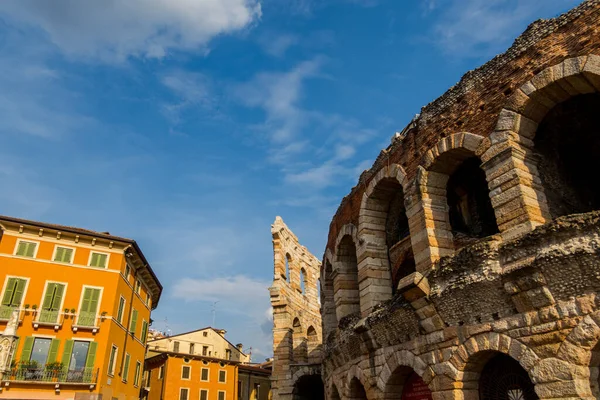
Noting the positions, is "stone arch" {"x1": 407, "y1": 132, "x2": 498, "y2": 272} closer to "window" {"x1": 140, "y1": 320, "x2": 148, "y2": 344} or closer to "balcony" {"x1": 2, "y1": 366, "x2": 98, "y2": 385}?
"balcony" {"x1": 2, "y1": 366, "x2": 98, "y2": 385}

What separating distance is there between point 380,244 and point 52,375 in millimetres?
14994

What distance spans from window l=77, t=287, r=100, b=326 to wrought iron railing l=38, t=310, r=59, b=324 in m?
0.92

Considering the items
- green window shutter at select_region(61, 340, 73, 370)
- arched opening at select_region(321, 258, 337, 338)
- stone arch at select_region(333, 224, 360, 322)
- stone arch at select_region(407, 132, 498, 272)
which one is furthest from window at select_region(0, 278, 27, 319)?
stone arch at select_region(407, 132, 498, 272)

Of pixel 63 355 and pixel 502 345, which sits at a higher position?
pixel 63 355

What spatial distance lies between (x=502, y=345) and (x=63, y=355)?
18.2 metres

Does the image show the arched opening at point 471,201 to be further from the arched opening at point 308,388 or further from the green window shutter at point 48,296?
the green window shutter at point 48,296

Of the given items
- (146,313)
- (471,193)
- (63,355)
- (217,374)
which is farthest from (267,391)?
(471,193)

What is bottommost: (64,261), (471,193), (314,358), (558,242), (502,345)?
(502,345)

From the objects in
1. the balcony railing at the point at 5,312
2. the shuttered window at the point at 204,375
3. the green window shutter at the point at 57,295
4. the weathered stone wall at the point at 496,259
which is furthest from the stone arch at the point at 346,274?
the shuttered window at the point at 204,375

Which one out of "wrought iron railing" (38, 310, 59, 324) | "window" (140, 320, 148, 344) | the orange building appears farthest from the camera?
"window" (140, 320, 148, 344)

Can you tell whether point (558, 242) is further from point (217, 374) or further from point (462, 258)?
point (217, 374)

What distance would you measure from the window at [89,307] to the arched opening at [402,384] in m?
15.0

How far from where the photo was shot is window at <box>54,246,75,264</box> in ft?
68.5

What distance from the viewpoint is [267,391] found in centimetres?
3972
